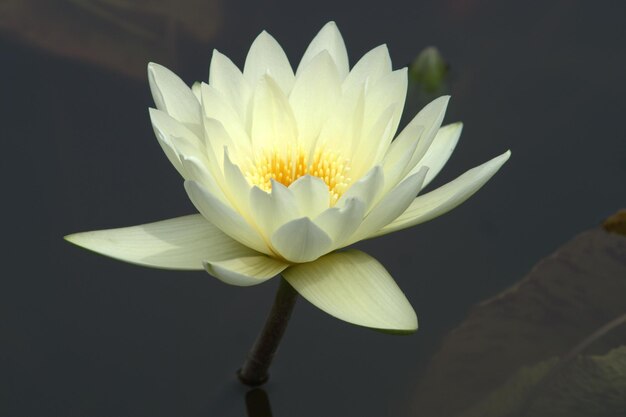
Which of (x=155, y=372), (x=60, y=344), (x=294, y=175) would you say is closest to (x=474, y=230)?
(x=294, y=175)

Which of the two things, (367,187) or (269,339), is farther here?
(269,339)

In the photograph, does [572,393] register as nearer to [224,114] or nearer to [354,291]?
[354,291]

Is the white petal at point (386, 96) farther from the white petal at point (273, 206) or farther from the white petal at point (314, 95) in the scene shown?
the white petal at point (273, 206)

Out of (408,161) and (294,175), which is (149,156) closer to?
(294,175)

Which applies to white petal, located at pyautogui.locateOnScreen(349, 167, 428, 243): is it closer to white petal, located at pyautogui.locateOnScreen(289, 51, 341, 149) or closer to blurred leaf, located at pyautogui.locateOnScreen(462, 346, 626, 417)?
white petal, located at pyautogui.locateOnScreen(289, 51, 341, 149)

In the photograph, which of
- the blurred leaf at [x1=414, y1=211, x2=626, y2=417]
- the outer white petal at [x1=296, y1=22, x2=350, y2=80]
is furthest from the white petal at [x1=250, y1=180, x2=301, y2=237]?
the blurred leaf at [x1=414, y1=211, x2=626, y2=417]

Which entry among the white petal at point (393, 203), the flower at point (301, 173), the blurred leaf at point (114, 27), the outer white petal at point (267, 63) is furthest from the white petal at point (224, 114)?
the blurred leaf at point (114, 27)

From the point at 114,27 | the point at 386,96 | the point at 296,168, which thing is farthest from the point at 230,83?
the point at 114,27
